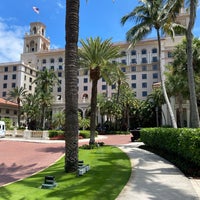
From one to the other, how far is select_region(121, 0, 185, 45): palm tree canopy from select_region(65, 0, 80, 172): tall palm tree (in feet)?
35.8

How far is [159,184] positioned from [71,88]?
19.1ft

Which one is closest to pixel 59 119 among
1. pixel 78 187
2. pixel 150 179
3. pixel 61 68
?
pixel 150 179

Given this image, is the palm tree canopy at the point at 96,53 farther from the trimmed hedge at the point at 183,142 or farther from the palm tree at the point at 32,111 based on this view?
the palm tree at the point at 32,111

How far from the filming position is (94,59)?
2283cm

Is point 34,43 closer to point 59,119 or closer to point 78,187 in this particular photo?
point 59,119

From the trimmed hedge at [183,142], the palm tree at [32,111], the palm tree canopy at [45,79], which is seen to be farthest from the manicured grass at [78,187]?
the palm tree at [32,111]

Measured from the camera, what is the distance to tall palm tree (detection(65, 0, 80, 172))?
11627 millimetres

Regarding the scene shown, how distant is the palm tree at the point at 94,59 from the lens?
22.7m

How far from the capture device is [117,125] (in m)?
59.4

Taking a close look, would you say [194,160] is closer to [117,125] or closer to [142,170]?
[142,170]

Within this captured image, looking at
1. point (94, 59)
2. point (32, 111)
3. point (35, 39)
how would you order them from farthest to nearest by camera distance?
point (35, 39) < point (32, 111) < point (94, 59)

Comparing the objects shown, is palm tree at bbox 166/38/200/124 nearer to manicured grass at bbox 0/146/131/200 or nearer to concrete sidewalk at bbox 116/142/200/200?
A: concrete sidewalk at bbox 116/142/200/200

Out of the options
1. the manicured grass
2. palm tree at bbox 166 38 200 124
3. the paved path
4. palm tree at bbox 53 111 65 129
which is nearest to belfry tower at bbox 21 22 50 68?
palm tree at bbox 53 111 65 129

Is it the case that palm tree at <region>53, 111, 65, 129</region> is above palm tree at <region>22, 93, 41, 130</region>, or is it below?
below
